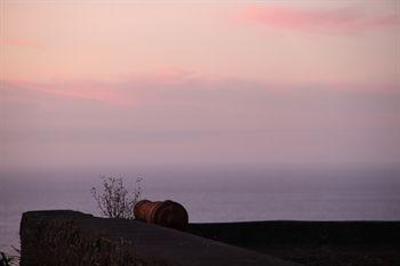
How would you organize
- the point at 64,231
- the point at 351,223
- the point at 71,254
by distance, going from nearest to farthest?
the point at 71,254 < the point at 64,231 < the point at 351,223

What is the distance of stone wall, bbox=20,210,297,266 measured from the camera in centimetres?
628

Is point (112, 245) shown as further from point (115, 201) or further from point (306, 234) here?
point (115, 201)

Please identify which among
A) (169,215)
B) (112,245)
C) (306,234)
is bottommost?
(306,234)

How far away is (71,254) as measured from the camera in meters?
8.86

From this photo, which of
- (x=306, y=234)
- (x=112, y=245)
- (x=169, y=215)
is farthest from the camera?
(x=306, y=234)

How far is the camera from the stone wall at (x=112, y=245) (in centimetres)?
628

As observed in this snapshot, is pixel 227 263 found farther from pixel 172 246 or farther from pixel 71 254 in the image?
pixel 71 254

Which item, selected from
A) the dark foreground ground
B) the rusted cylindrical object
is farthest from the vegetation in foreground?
the rusted cylindrical object

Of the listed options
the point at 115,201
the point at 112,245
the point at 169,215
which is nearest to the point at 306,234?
the point at 169,215

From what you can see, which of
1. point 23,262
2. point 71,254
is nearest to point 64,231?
point 71,254

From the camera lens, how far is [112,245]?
24.6ft

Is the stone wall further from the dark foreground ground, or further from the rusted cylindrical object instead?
the dark foreground ground

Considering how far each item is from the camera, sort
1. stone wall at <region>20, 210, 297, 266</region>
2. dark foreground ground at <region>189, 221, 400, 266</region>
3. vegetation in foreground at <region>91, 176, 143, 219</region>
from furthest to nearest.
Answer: vegetation in foreground at <region>91, 176, 143, 219</region> < dark foreground ground at <region>189, 221, 400, 266</region> < stone wall at <region>20, 210, 297, 266</region>

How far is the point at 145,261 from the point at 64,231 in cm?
314
